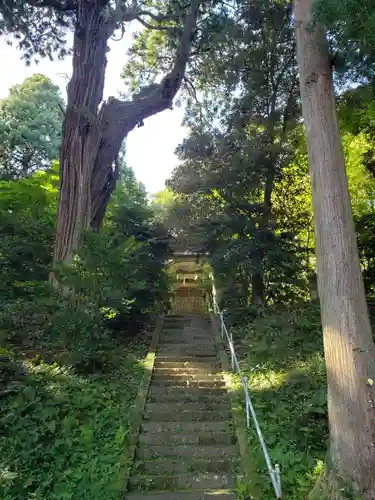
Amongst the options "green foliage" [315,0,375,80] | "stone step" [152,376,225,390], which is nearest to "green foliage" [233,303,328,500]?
"stone step" [152,376,225,390]

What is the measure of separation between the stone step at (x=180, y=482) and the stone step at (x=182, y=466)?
0.13m

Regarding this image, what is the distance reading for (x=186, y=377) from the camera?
6934 millimetres

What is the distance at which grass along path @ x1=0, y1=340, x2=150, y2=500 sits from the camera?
4.11 meters

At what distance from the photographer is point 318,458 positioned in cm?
430

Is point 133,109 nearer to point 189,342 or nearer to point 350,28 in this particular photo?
point 189,342

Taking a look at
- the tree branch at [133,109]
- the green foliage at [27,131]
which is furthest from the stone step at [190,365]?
the green foliage at [27,131]

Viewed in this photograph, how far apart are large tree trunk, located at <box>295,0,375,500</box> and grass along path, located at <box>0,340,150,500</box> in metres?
2.37

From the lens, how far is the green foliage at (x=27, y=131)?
17531 mm

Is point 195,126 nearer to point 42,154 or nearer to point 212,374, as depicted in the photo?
point 212,374

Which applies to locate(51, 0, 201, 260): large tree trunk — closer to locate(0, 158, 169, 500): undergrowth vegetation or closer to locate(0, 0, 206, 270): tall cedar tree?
locate(0, 0, 206, 270): tall cedar tree

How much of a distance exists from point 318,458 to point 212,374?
299cm

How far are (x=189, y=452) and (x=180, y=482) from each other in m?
0.53

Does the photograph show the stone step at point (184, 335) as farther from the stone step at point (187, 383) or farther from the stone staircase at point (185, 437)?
the stone step at point (187, 383)

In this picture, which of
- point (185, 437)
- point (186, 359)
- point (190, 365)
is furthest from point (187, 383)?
point (185, 437)
